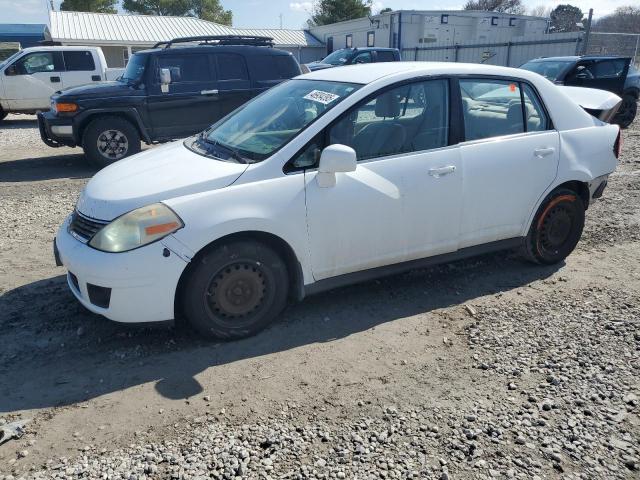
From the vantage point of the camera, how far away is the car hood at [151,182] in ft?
10.9

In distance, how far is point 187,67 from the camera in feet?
30.4

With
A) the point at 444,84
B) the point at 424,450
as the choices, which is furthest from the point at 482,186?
the point at 424,450

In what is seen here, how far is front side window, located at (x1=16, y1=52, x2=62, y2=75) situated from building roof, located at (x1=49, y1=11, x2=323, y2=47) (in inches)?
680

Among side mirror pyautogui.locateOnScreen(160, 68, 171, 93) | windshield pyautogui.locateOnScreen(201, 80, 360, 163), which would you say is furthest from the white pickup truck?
windshield pyautogui.locateOnScreen(201, 80, 360, 163)

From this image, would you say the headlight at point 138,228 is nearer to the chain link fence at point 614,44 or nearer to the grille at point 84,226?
the grille at point 84,226

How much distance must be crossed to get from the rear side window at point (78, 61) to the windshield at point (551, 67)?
12.1m

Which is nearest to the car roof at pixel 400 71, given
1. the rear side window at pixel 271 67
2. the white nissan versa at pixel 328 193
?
the white nissan versa at pixel 328 193

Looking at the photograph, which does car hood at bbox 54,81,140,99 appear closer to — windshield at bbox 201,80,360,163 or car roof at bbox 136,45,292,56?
car roof at bbox 136,45,292,56

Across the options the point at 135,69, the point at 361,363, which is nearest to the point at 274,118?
the point at 361,363

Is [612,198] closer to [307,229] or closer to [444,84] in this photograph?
[444,84]

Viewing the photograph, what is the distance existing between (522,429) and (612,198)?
17.7ft

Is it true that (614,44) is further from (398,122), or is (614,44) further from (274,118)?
(274,118)

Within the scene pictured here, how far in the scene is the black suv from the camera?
8.77 meters

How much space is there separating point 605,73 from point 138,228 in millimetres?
14084
